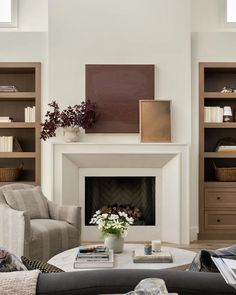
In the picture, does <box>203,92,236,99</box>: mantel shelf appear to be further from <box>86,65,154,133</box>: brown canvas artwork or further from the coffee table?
the coffee table

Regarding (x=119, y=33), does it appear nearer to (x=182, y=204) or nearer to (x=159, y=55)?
(x=159, y=55)

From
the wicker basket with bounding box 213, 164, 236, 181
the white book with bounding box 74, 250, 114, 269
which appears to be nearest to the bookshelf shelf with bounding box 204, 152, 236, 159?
the wicker basket with bounding box 213, 164, 236, 181

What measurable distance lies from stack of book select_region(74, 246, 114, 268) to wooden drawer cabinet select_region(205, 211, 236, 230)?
2.74 m

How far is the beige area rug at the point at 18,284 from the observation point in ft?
4.93

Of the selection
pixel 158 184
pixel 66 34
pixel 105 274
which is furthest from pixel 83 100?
pixel 105 274

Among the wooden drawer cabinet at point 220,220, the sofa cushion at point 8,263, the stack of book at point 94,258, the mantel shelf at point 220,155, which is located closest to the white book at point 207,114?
the mantel shelf at point 220,155

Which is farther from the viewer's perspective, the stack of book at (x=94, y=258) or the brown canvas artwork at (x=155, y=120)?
the brown canvas artwork at (x=155, y=120)

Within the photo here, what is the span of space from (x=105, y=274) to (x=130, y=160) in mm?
4116

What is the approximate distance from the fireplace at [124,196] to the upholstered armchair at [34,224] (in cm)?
105

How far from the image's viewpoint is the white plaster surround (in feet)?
18.4

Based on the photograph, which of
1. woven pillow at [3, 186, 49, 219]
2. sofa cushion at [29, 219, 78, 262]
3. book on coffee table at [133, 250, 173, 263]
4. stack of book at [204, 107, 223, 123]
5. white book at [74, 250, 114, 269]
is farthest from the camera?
stack of book at [204, 107, 223, 123]

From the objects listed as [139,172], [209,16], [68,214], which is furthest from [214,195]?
[209,16]

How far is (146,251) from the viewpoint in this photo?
3.47 meters

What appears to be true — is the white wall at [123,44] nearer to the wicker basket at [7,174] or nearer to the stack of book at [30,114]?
the stack of book at [30,114]
